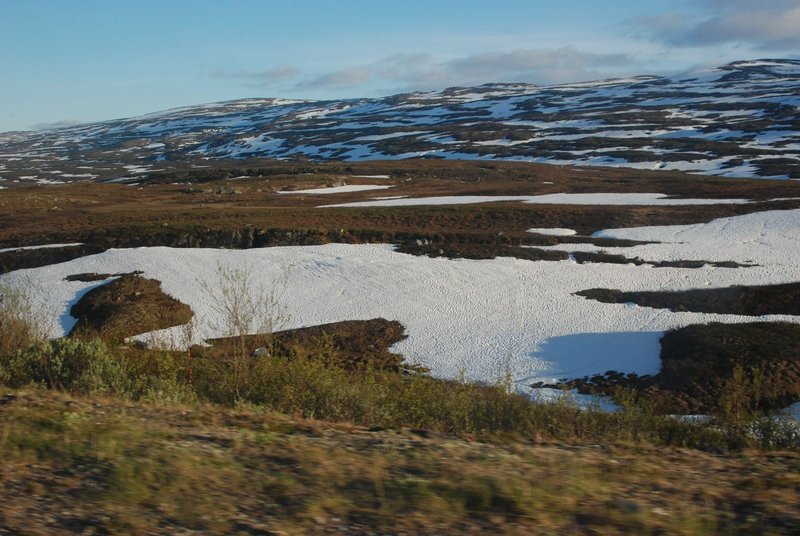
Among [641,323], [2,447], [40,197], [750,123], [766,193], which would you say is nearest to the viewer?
[2,447]

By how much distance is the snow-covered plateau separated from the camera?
87.0ft

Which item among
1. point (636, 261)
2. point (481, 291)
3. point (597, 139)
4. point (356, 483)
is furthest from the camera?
point (597, 139)

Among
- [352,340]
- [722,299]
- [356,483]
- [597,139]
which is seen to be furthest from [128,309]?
[597,139]

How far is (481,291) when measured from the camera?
3281 centimetres

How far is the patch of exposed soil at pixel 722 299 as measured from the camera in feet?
97.3

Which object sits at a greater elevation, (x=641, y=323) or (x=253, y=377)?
(x=253, y=377)

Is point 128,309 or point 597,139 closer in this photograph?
point 128,309

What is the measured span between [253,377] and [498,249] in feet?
90.0

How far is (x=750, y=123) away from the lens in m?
134

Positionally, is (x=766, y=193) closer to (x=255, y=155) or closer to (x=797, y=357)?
(x=797, y=357)

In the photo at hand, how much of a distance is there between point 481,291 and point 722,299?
10.0 m

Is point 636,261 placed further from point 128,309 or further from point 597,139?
point 597,139

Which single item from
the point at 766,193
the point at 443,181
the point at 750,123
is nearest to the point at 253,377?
the point at 766,193

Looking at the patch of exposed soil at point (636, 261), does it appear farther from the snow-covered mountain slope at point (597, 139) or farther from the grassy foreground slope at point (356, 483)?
the snow-covered mountain slope at point (597, 139)
